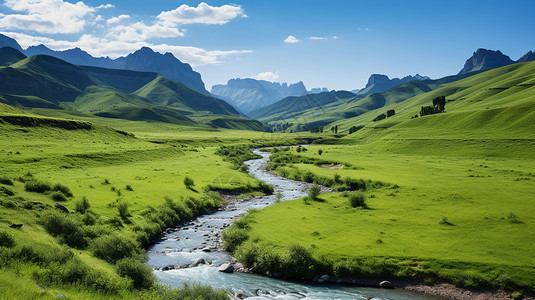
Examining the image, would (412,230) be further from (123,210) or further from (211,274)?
(123,210)

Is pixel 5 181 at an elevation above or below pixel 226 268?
above

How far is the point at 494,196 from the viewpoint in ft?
175

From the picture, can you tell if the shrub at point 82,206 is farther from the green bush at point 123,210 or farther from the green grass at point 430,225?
the green grass at point 430,225

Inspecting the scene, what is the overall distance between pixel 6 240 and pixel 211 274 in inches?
691

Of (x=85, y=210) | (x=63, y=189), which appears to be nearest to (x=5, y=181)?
(x=63, y=189)

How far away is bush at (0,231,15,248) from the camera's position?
22406 mm

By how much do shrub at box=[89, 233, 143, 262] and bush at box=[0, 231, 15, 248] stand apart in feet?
25.8

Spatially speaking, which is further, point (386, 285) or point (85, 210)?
point (85, 210)

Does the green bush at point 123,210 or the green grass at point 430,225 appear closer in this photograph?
the green grass at point 430,225

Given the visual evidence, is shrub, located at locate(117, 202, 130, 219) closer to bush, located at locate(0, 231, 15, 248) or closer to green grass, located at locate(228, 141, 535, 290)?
green grass, located at locate(228, 141, 535, 290)

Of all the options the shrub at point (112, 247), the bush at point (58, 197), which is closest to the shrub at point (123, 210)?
the bush at point (58, 197)

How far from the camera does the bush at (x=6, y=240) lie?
2241 cm

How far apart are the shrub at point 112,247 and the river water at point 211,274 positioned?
3.00 m

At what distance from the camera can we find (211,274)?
32.5m
